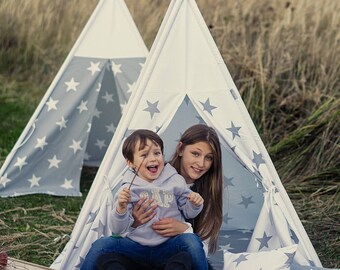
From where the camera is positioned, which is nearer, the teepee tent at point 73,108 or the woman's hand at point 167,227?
the woman's hand at point 167,227

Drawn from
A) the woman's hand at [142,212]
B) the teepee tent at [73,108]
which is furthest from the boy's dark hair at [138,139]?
the teepee tent at [73,108]

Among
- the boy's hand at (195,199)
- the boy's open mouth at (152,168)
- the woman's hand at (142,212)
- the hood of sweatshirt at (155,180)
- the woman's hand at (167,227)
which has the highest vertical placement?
the boy's open mouth at (152,168)

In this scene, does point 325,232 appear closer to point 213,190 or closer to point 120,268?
point 213,190

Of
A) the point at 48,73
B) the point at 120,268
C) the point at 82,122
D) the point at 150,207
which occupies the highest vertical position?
the point at 48,73

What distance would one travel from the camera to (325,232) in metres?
5.32

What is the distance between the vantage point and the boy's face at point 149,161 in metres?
4.17

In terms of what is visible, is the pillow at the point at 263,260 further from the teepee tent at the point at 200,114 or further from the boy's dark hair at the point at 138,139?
the boy's dark hair at the point at 138,139

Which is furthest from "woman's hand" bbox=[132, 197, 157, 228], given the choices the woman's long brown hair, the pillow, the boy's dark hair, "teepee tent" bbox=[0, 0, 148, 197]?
"teepee tent" bbox=[0, 0, 148, 197]

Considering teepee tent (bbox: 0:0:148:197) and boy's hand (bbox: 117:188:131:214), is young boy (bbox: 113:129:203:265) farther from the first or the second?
teepee tent (bbox: 0:0:148:197)

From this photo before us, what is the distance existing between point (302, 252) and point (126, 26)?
2.43 metres

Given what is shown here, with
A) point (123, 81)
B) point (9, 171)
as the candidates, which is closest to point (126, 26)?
point (123, 81)

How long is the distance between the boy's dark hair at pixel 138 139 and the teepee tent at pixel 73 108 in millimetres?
2002

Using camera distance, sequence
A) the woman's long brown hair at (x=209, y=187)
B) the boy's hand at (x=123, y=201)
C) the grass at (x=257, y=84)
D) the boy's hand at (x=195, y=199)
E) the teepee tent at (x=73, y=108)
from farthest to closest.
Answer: the teepee tent at (x=73, y=108), the grass at (x=257, y=84), the woman's long brown hair at (x=209, y=187), the boy's hand at (x=195, y=199), the boy's hand at (x=123, y=201)

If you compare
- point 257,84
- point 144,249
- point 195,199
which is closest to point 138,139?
point 195,199
